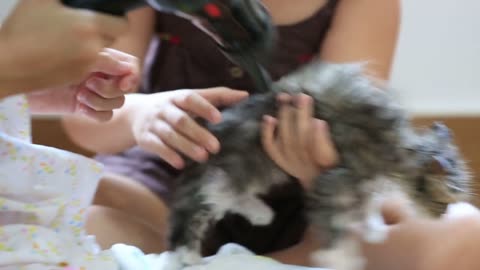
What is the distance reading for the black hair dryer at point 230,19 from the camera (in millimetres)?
584

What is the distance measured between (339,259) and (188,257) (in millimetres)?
178

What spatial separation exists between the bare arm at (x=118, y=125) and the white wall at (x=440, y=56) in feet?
2.22

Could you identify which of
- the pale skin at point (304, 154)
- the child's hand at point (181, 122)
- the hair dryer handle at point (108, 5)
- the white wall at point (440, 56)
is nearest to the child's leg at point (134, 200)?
the pale skin at point (304, 154)

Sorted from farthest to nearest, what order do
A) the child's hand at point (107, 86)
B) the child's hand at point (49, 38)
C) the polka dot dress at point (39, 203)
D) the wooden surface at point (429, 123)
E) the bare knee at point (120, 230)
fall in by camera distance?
the wooden surface at point (429, 123) < the bare knee at point (120, 230) < the child's hand at point (107, 86) < the polka dot dress at point (39, 203) < the child's hand at point (49, 38)

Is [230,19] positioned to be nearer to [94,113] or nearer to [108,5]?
[108,5]

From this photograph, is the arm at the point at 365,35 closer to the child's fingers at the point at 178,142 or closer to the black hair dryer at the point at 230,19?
the child's fingers at the point at 178,142

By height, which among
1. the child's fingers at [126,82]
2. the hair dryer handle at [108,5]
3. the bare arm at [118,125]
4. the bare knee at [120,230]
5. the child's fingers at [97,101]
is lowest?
the bare knee at [120,230]

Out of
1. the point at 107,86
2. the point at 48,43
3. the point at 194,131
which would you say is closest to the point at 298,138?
the point at 194,131

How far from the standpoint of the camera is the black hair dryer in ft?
1.92

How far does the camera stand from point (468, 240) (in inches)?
31.8

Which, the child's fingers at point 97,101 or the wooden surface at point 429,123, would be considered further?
the wooden surface at point 429,123

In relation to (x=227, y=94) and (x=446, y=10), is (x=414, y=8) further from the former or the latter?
(x=227, y=94)

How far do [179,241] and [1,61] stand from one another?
0.37 m

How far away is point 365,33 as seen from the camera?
3.33ft
